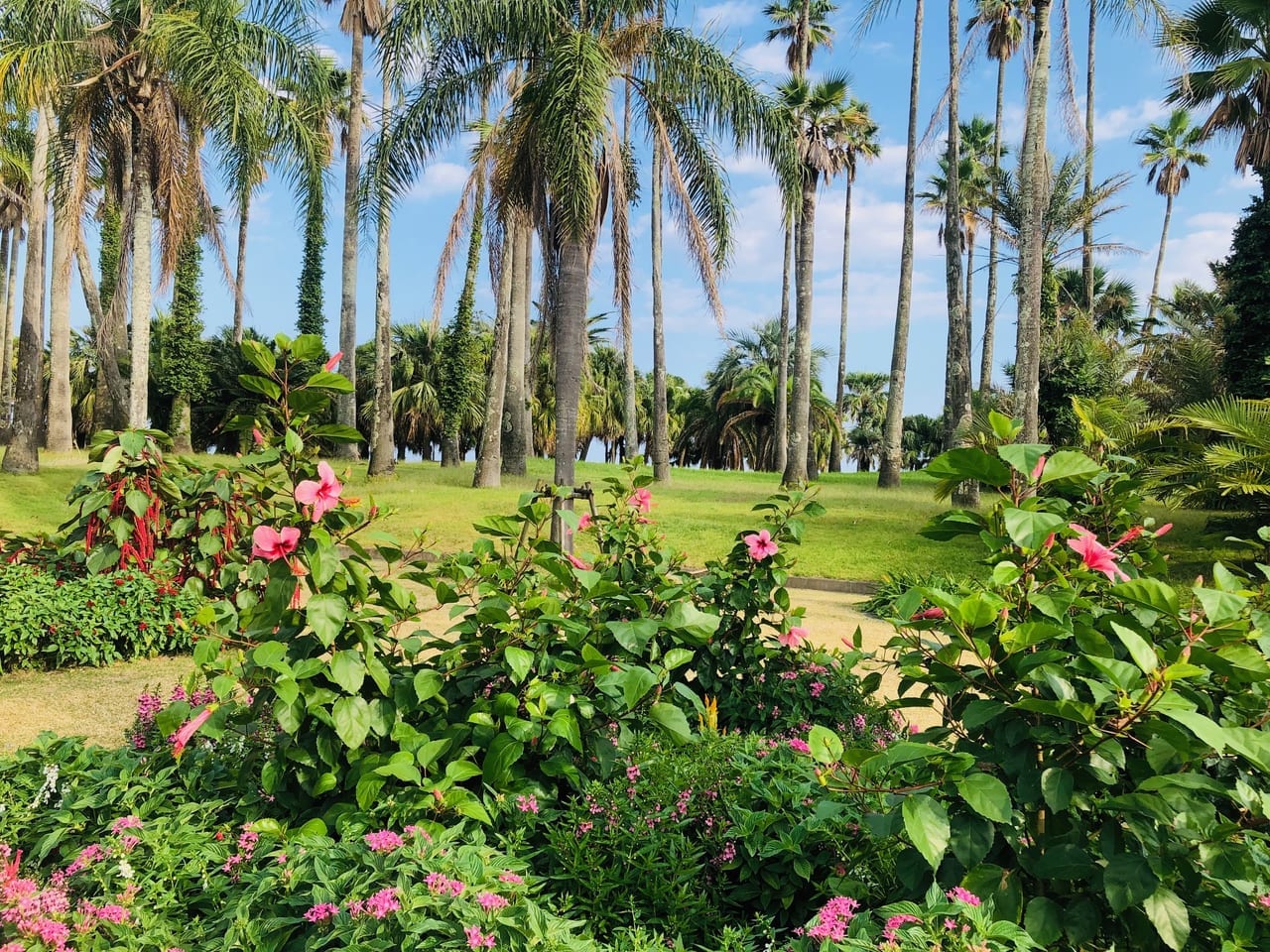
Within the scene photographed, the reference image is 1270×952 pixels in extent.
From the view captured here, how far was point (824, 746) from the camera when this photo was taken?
149 centimetres

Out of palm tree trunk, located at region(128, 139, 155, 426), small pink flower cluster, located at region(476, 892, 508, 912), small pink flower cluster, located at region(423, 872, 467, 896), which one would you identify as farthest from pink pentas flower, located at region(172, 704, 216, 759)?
palm tree trunk, located at region(128, 139, 155, 426)

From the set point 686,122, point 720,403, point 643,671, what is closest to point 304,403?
point 643,671

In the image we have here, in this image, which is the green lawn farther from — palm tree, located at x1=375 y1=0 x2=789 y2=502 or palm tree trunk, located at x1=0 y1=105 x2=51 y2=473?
palm tree, located at x1=375 y1=0 x2=789 y2=502

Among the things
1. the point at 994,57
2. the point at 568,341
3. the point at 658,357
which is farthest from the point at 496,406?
the point at 994,57

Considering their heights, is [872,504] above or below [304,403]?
below

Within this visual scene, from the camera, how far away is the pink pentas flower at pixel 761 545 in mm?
2571

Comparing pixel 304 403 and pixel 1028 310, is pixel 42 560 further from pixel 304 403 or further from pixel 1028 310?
pixel 1028 310

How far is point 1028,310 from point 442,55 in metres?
9.70

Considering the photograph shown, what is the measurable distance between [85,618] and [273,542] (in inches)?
160

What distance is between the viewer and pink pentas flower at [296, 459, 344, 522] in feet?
5.87

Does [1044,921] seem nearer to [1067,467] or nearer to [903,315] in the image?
[1067,467]

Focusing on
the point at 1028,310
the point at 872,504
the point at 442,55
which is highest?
the point at 442,55

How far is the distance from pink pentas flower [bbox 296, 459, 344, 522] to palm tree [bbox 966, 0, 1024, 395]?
25161mm

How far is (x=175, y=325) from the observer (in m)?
21.9
